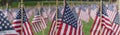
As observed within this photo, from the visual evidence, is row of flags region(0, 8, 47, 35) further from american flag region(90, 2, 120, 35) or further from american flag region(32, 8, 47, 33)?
american flag region(32, 8, 47, 33)

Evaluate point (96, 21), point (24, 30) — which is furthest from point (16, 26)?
point (96, 21)

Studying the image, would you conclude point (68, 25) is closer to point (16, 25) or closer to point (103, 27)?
point (103, 27)

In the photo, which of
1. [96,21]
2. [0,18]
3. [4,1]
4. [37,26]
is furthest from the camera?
[4,1]

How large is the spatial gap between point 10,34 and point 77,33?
1811 millimetres

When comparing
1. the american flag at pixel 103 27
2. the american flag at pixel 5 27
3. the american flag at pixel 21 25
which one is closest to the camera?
the american flag at pixel 5 27

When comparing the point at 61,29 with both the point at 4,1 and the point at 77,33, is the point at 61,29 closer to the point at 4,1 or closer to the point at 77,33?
the point at 77,33

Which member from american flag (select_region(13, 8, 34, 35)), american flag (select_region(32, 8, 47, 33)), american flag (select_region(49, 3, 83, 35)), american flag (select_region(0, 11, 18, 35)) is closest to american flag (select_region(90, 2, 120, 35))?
american flag (select_region(49, 3, 83, 35))

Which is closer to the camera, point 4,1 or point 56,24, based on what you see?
point 56,24

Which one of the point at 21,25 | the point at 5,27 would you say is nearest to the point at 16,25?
the point at 21,25

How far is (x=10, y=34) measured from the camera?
1372 centimetres

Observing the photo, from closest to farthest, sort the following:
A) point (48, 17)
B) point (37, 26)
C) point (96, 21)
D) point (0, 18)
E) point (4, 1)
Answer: point (0, 18)
point (96, 21)
point (37, 26)
point (48, 17)
point (4, 1)

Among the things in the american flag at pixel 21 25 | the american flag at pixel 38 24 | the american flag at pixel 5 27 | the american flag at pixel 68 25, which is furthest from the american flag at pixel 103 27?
the american flag at pixel 38 24

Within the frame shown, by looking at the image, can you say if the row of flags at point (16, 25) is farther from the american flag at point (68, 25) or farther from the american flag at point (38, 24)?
the american flag at point (38, 24)

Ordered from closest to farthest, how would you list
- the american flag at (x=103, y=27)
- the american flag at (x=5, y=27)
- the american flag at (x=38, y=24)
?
the american flag at (x=5, y=27)
the american flag at (x=103, y=27)
the american flag at (x=38, y=24)
